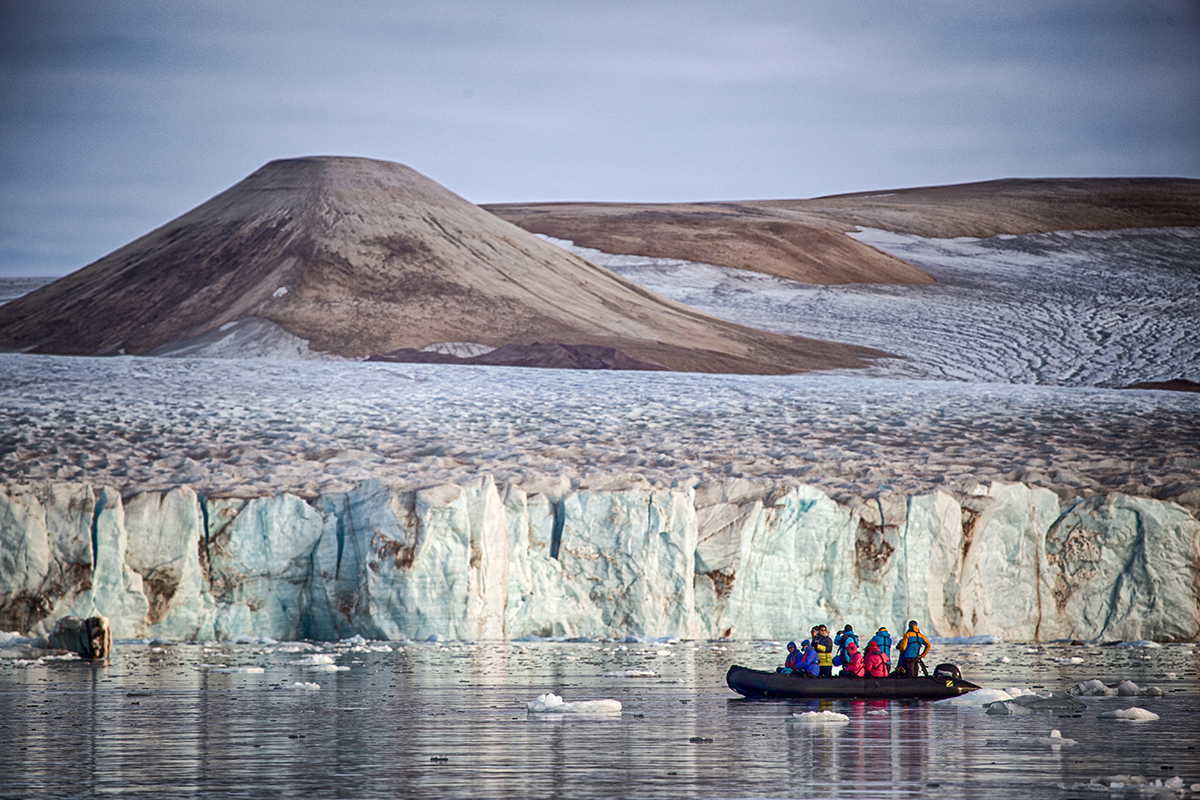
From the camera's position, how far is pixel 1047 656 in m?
17.3

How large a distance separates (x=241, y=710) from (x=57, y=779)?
3.45m

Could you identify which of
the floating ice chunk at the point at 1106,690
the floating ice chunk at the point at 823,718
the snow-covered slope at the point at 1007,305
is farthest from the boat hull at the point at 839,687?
the snow-covered slope at the point at 1007,305

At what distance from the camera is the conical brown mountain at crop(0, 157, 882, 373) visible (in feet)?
119

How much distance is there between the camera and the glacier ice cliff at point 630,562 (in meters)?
18.7

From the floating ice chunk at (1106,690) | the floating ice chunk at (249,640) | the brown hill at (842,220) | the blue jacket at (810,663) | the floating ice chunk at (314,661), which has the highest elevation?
the brown hill at (842,220)

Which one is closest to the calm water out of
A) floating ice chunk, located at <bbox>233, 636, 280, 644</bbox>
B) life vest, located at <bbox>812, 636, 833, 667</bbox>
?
life vest, located at <bbox>812, 636, 833, 667</bbox>

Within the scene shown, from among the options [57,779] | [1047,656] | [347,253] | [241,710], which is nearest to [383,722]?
[241,710]

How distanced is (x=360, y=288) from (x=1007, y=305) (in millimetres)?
24564

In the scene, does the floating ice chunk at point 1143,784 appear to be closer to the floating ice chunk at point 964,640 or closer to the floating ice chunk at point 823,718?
the floating ice chunk at point 823,718

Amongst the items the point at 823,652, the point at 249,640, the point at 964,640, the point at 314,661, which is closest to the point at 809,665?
the point at 823,652

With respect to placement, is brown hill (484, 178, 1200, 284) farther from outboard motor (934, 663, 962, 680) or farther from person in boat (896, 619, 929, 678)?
outboard motor (934, 663, 962, 680)

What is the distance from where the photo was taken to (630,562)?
19.3m

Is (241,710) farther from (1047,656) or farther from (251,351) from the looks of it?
(251,351)

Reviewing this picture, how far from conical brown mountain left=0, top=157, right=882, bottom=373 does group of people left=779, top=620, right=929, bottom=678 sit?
882 inches
